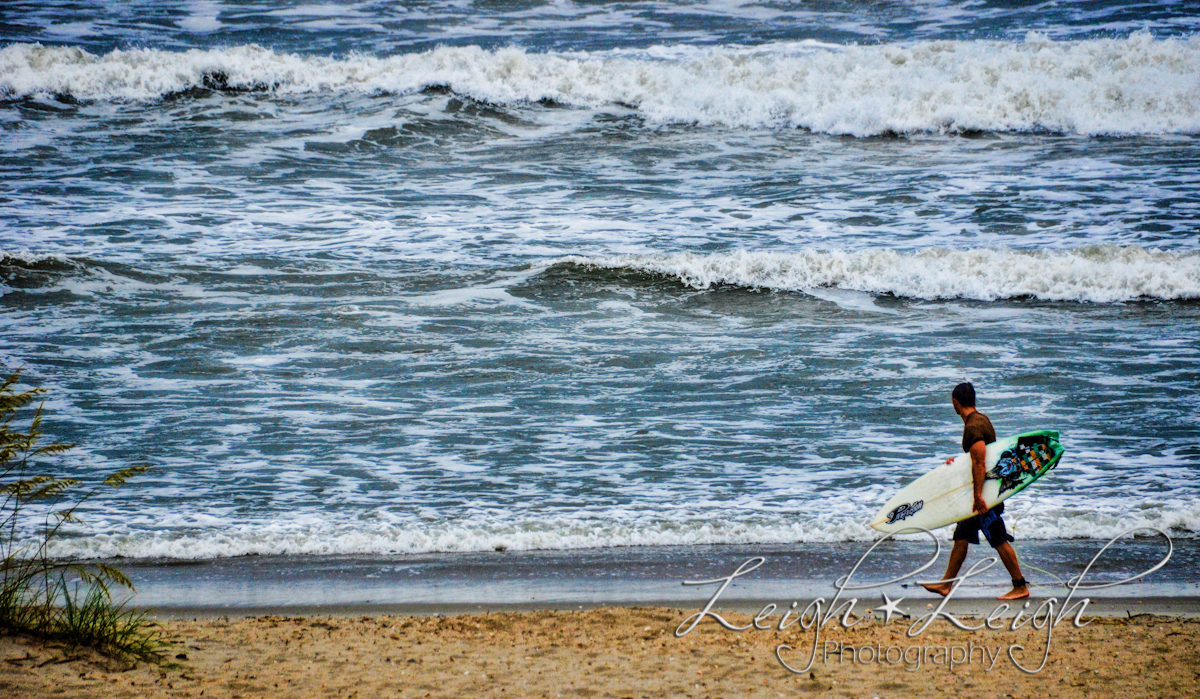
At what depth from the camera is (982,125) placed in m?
18.8

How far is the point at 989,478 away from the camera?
5.07 meters

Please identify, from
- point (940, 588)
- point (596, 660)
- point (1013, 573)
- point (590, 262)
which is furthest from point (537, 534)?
point (590, 262)

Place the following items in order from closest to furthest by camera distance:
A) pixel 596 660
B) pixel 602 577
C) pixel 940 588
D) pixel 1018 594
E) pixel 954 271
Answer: pixel 596 660, pixel 1018 594, pixel 940 588, pixel 602 577, pixel 954 271

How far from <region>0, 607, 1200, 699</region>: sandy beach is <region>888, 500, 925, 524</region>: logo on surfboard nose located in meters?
0.83

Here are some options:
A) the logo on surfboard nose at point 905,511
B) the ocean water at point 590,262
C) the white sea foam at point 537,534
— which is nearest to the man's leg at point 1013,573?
the logo on surfboard nose at point 905,511

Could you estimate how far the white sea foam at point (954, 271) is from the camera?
11562 mm

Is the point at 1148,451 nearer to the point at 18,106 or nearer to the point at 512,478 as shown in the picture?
the point at 512,478

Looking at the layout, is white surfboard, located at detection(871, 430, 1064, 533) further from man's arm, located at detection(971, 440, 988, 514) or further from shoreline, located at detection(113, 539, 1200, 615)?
shoreline, located at detection(113, 539, 1200, 615)

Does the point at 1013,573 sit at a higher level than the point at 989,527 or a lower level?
lower

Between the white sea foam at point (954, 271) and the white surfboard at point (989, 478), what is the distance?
694 centimetres

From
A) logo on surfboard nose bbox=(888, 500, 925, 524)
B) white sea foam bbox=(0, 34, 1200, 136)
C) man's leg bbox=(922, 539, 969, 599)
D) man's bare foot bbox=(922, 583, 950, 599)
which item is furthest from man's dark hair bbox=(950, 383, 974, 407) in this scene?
white sea foam bbox=(0, 34, 1200, 136)

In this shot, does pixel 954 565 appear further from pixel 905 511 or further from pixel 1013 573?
pixel 905 511

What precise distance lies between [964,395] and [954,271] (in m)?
7.54

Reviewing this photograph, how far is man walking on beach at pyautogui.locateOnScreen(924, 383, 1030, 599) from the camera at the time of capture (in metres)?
4.96
